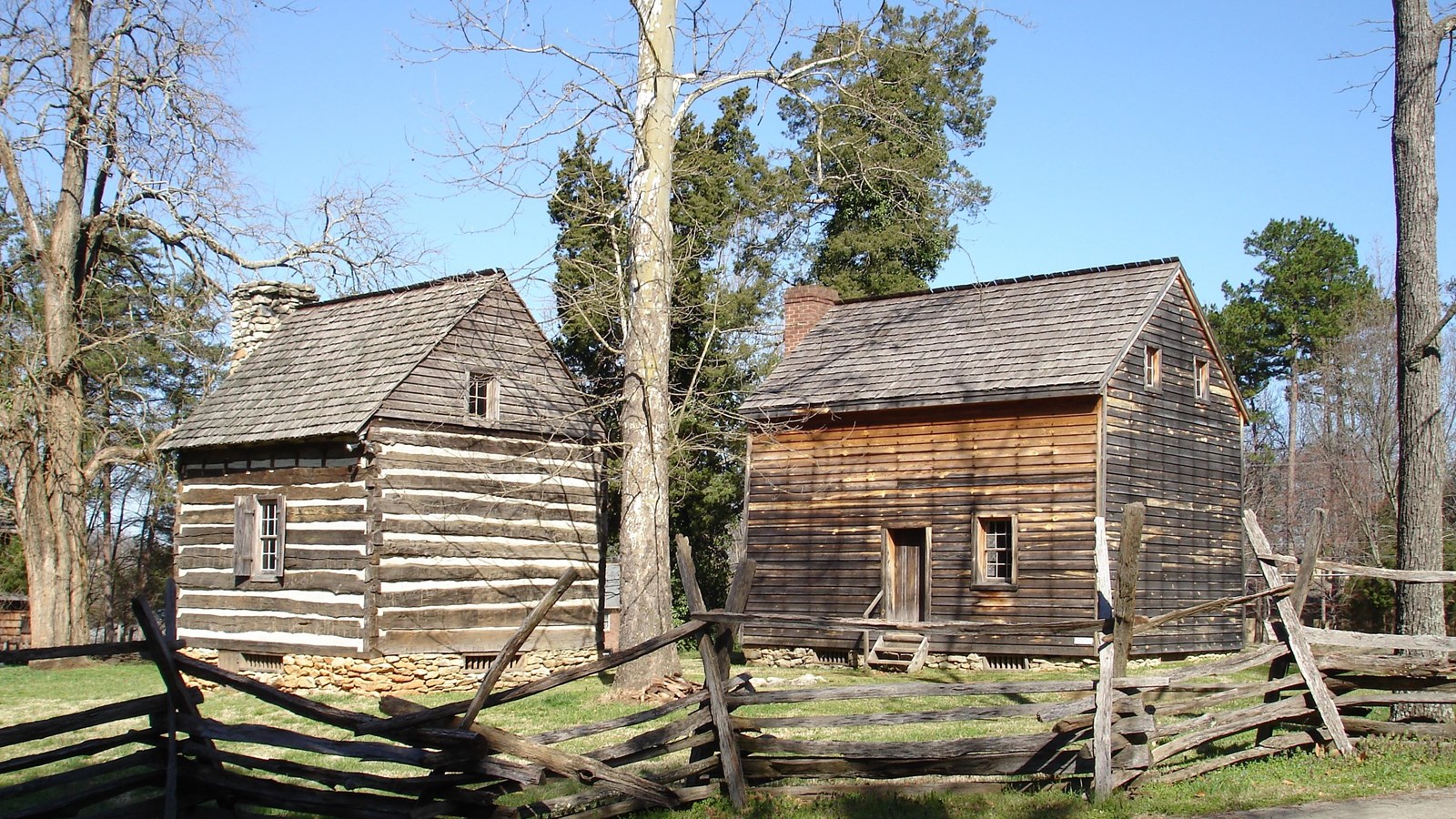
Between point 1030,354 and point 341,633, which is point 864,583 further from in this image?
point 341,633

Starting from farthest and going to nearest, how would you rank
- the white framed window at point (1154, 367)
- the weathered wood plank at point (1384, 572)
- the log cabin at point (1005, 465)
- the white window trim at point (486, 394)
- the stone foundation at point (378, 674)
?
the white framed window at point (1154, 367)
the white window trim at point (486, 394)
the log cabin at point (1005, 465)
the stone foundation at point (378, 674)
the weathered wood plank at point (1384, 572)

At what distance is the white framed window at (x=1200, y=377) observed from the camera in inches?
875

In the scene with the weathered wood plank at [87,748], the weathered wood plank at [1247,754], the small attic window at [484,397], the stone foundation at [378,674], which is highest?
the small attic window at [484,397]

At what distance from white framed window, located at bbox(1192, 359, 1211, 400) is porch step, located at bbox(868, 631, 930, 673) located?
6.53 m

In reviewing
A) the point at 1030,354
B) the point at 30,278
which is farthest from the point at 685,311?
the point at 30,278

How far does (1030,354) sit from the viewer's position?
20750mm

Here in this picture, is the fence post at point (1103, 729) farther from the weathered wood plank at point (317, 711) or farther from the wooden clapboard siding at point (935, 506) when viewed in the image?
the wooden clapboard siding at point (935, 506)

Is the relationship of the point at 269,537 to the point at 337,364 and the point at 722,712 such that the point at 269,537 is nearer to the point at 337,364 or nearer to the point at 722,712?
the point at 337,364

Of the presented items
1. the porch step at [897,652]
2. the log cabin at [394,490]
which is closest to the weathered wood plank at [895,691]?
the log cabin at [394,490]

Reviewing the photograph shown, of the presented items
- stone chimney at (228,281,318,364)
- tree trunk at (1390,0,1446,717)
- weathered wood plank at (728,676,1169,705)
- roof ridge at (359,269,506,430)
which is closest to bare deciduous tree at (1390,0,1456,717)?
tree trunk at (1390,0,1446,717)

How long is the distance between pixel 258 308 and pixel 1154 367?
1583cm

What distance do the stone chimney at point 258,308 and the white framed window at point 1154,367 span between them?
1509 cm

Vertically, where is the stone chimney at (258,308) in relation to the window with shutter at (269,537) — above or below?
above

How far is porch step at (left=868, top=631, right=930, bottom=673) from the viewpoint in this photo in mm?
20422
